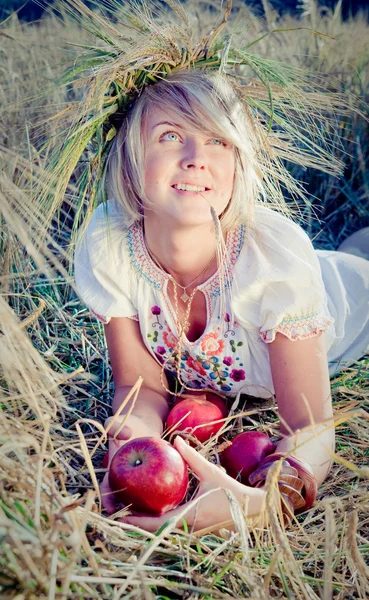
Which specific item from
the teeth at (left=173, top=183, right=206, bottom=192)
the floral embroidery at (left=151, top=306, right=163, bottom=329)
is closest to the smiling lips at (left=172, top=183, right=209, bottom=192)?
the teeth at (left=173, top=183, right=206, bottom=192)

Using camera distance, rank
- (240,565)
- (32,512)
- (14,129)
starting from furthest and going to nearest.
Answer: (14,129) → (240,565) → (32,512)

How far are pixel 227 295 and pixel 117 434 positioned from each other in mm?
572

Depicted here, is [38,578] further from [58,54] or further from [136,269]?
[58,54]

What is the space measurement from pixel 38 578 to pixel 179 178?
117 centimetres

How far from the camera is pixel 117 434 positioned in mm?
1667

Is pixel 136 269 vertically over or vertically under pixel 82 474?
over

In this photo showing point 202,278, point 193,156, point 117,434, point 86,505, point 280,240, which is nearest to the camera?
point 86,505

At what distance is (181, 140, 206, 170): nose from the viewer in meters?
1.78

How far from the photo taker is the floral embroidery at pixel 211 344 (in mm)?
2016

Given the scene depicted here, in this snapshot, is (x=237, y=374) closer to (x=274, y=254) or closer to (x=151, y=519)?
(x=274, y=254)

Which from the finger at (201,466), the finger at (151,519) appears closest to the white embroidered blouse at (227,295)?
the finger at (201,466)

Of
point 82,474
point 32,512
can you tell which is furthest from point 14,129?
point 32,512

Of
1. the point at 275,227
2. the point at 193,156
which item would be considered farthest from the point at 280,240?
the point at 193,156

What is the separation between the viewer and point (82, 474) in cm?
181
